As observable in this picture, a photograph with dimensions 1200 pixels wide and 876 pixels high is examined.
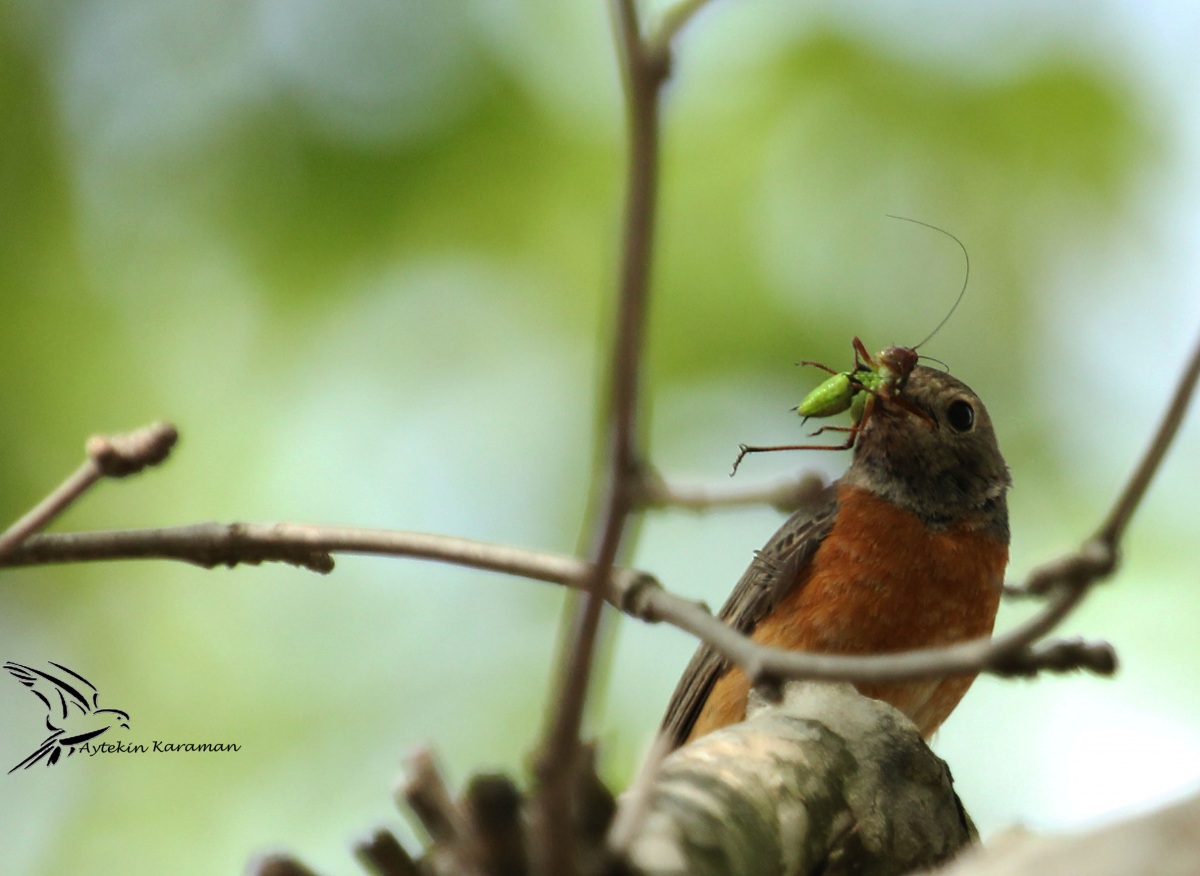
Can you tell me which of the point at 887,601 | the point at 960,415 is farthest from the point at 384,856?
the point at 960,415

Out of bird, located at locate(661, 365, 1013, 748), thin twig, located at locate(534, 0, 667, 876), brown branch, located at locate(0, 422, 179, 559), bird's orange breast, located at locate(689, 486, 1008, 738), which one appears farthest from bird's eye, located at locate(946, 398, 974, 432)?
thin twig, located at locate(534, 0, 667, 876)

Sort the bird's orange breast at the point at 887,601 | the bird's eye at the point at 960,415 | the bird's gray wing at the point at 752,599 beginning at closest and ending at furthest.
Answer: the bird's orange breast at the point at 887,601 < the bird's gray wing at the point at 752,599 < the bird's eye at the point at 960,415

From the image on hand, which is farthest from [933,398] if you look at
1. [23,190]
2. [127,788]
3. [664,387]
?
[23,190]

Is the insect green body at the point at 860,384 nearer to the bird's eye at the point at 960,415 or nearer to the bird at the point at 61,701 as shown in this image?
the bird's eye at the point at 960,415

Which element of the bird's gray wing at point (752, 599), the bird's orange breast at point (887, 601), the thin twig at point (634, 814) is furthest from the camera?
the bird's gray wing at point (752, 599)

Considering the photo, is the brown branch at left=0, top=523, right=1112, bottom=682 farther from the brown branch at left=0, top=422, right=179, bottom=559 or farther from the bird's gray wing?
the bird's gray wing

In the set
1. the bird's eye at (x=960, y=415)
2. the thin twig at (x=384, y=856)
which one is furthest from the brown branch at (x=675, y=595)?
the bird's eye at (x=960, y=415)

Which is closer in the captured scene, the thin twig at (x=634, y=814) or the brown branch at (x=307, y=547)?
the thin twig at (x=634, y=814)

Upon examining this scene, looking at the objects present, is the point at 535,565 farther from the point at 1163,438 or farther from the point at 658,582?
the point at 1163,438
